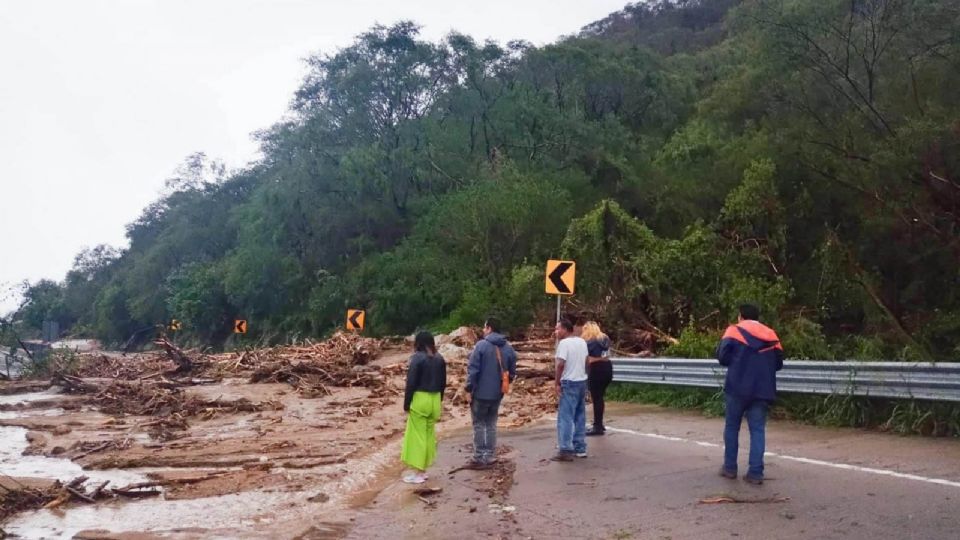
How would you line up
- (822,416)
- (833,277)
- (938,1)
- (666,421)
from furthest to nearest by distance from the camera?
(938,1) < (833,277) < (666,421) < (822,416)

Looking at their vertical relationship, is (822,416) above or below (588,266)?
below

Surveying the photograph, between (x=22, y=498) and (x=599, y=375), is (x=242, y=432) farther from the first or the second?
(x=599, y=375)

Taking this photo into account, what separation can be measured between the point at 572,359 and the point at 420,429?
224 centimetres

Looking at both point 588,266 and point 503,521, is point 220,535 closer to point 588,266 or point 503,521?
point 503,521

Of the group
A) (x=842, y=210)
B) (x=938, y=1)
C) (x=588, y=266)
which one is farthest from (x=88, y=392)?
(x=938, y=1)

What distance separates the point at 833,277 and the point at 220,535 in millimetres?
18096

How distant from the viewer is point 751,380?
29.1ft

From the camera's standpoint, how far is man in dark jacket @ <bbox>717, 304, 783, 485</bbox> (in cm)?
884

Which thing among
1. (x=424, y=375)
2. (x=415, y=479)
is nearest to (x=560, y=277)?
(x=424, y=375)

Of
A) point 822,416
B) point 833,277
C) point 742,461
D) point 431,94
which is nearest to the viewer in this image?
point 742,461

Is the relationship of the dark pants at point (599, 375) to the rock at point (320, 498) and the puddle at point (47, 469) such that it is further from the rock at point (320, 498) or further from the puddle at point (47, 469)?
the puddle at point (47, 469)

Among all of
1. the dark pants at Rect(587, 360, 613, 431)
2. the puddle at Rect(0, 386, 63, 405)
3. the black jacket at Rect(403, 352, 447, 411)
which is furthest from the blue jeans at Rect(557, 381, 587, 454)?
the puddle at Rect(0, 386, 63, 405)

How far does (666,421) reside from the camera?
14516 millimetres

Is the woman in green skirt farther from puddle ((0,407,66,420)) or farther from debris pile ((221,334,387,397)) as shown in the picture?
puddle ((0,407,66,420))
